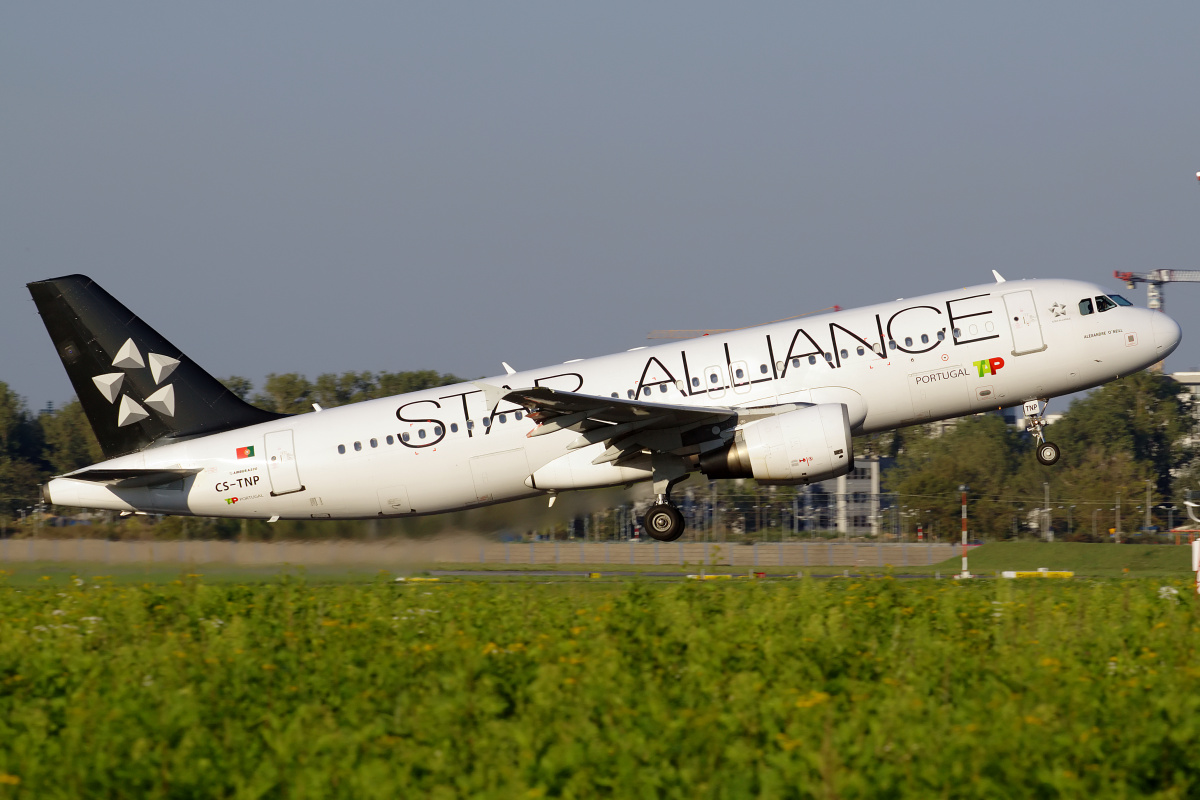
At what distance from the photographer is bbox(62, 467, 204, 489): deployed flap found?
24609 mm

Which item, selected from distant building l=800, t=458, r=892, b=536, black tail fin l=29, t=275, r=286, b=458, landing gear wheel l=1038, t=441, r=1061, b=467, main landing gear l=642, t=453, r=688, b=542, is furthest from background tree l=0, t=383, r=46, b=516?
landing gear wheel l=1038, t=441, r=1061, b=467

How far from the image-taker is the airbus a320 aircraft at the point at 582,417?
24359mm

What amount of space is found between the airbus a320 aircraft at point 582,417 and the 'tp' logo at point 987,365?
0.04 m

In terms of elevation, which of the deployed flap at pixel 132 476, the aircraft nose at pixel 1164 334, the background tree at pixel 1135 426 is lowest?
the deployed flap at pixel 132 476

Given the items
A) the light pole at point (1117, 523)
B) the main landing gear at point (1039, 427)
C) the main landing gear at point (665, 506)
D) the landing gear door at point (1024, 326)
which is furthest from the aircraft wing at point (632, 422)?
the light pole at point (1117, 523)

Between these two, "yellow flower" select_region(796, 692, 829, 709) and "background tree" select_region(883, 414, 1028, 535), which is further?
"background tree" select_region(883, 414, 1028, 535)

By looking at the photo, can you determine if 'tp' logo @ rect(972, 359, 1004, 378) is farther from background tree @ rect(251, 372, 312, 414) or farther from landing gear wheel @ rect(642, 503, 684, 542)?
background tree @ rect(251, 372, 312, 414)

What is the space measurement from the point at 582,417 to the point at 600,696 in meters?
14.1

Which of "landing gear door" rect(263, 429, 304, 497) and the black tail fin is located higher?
the black tail fin

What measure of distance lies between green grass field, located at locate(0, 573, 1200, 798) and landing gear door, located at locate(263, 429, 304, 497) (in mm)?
A: 9235

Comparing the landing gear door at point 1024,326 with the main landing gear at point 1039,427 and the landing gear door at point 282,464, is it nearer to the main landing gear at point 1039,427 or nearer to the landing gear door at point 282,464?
the main landing gear at point 1039,427

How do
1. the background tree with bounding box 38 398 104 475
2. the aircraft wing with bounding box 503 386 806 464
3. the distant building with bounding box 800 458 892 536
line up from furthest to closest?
1. the background tree with bounding box 38 398 104 475
2. the distant building with bounding box 800 458 892 536
3. the aircraft wing with bounding box 503 386 806 464

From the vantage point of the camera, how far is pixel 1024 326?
80.9 feet

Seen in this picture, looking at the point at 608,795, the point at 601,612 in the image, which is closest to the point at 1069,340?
the point at 601,612
